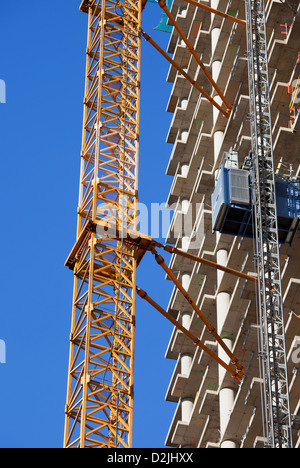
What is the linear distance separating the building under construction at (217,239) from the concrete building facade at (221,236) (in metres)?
0.08

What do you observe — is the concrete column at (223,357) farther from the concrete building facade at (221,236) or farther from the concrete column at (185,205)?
the concrete column at (185,205)

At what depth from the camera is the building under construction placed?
5747 cm

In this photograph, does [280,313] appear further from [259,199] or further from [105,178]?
[105,178]

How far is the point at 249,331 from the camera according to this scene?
205ft

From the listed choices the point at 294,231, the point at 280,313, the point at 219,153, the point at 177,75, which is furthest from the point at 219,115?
the point at 280,313

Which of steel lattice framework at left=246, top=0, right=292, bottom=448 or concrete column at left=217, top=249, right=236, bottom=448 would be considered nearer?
steel lattice framework at left=246, top=0, right=292, bottom=448

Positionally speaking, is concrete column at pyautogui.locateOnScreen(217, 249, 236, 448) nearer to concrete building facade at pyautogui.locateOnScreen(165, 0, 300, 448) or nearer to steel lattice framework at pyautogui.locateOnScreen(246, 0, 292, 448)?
concrete building facade at pyautogui.locateOnScreen(165, 0, 300, 448)

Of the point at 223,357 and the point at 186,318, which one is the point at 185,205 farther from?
the point at 223,357

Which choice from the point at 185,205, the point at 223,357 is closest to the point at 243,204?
the point at 223,357

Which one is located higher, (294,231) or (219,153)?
(219,153)

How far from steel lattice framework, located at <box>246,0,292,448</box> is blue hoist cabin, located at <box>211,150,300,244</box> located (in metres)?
0.58

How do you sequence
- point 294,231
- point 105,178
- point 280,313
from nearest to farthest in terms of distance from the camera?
point 280,313, point 294,231, point 105,178

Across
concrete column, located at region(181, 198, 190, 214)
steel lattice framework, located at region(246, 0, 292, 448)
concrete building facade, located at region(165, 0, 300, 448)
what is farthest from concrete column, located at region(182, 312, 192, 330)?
steel lattice framework, located at region(246, 0, 292, 448)

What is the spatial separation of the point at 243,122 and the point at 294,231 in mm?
10670
